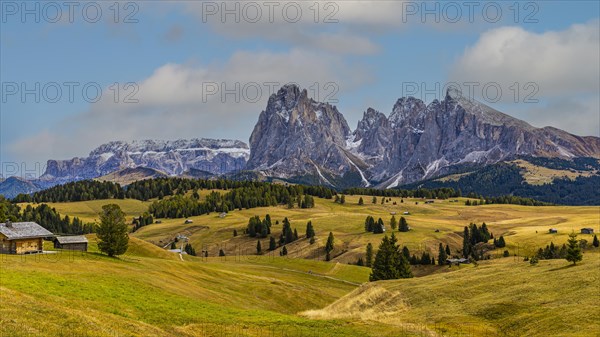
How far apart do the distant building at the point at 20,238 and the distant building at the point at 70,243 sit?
18.4 metres

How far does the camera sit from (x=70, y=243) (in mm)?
117188

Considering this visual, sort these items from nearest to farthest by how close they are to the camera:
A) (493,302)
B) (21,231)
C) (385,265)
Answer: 1. (493,302)
2. (21,231)
3. (385,265)

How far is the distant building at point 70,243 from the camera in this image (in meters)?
116

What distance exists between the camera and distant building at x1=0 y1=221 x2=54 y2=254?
92.5m

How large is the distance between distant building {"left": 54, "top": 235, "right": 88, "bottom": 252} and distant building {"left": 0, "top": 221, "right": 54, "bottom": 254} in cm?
1842

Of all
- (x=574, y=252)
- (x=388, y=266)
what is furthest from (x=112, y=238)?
(x=574, y=252)

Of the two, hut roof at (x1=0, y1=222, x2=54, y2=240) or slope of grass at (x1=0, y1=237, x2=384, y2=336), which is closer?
slope of grass at (x1=0, y1=237, x2=384, y2=336)

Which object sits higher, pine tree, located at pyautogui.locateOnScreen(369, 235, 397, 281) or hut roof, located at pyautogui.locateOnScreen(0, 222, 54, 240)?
hut roof, located at pyautogui.locateOnScreen(0, 222, 54, 240)

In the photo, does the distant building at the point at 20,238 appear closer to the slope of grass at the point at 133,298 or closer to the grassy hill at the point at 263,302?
the slope of grass at the point at 133,298

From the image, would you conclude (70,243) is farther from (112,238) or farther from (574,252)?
(574,252)

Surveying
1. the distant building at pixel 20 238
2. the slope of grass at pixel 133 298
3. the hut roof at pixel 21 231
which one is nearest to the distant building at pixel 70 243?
the hut roof at pixel 21 231

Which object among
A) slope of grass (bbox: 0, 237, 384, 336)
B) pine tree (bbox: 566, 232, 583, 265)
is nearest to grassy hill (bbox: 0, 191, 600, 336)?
slope of grass (bbox: 0, 237, 384, 336)

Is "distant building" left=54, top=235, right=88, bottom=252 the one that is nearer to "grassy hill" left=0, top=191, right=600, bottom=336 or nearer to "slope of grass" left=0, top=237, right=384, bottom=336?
"slope of grass" left=0, top=237, right=384, bottom=336

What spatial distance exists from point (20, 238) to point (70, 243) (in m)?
24.8
